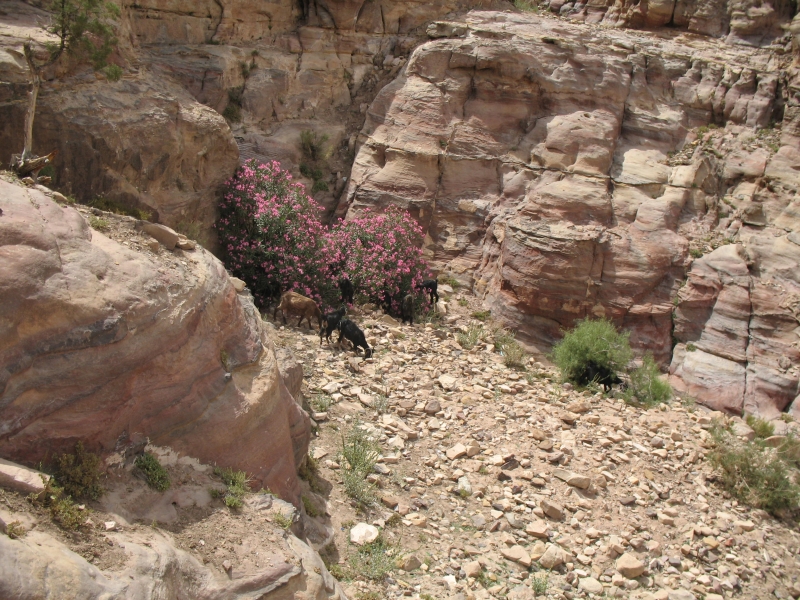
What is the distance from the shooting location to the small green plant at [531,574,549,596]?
→ 261 inches

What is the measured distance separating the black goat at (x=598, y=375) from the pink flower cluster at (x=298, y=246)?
3.64 metres

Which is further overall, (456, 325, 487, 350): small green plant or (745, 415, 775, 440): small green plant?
(456, 325, 487, 350): small green plant

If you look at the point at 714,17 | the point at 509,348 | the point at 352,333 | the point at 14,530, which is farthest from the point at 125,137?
the point at 714,17

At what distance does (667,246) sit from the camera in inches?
529

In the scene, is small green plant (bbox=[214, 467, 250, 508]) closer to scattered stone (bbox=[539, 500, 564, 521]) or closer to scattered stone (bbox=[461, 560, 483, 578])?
scattered stone (bbox=[461, 560, 483, 578])

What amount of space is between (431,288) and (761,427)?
20.5 ft

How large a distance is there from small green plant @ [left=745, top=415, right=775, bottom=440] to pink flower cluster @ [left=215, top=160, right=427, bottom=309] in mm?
6476

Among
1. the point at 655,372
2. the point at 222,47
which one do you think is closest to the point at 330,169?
the point at 222,47

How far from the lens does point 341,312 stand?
10617 mm

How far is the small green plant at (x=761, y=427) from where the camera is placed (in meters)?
11.2

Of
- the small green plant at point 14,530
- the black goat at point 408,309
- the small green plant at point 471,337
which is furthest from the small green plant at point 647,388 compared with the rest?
the small green plant at point 14,530

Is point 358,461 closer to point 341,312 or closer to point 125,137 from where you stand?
point 341,312

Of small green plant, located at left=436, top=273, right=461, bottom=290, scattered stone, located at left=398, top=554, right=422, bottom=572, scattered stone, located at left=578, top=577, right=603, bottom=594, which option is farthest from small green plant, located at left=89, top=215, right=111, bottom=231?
small green plant, located at left=436, top=273, right=461, bottom=290

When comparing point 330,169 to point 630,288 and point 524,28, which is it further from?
point 630,288
